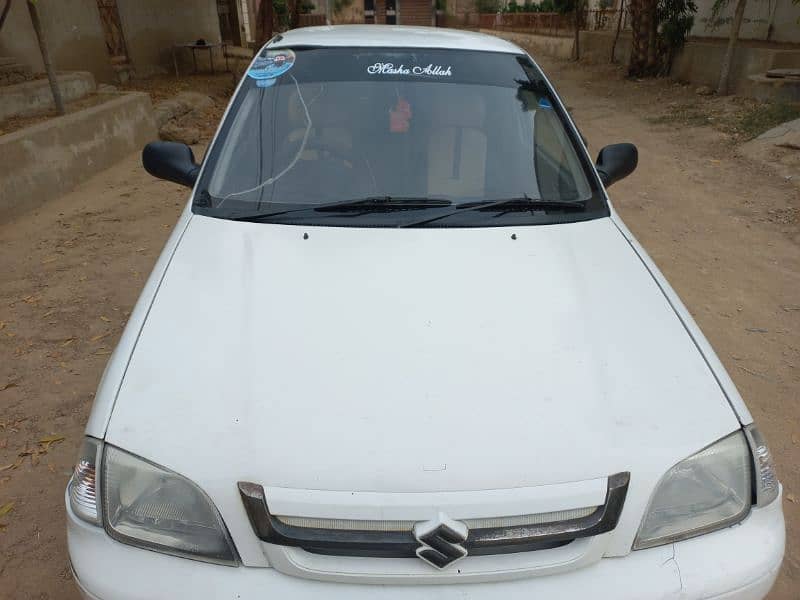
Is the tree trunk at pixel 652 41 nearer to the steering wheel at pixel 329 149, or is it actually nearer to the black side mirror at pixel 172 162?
the steering wheel at pixel 329 149

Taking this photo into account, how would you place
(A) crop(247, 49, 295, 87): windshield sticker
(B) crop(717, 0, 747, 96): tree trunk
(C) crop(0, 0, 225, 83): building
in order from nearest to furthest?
(A) crop(247, 49, 295, 87): windshield sticker < (C) crop(0, 0, 225, 83): building < (B) crop(717, 0, 747, 96): tree trunk

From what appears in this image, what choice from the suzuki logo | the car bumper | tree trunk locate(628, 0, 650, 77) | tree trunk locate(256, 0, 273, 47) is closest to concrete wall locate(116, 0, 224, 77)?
tree trunk locate(256, 0, 273, 47)

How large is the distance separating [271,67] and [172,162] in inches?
24.0

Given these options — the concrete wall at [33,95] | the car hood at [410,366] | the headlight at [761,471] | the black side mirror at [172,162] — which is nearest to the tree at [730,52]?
the car hood at [410,366]

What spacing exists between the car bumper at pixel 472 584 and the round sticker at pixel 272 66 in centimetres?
192

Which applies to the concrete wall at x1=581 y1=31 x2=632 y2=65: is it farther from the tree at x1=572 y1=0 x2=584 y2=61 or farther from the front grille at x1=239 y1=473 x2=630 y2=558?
the front grille at x1=239 y1=473 x2=630 y2=558

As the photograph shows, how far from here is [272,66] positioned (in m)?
2.56

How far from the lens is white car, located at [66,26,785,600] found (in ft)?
4.26

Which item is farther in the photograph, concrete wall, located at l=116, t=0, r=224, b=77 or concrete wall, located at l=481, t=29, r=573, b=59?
concrete wall, located at l=481, t=29, r=573, b=59

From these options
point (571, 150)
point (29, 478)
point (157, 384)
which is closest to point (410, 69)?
point (571, 150)

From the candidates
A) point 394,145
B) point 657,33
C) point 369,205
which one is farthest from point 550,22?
point 369,205

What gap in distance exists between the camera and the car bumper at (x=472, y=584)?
1.29 metres

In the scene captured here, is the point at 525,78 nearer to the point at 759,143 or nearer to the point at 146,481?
the point at 146,481

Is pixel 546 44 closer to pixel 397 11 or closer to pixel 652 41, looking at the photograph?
pixel 652 41
